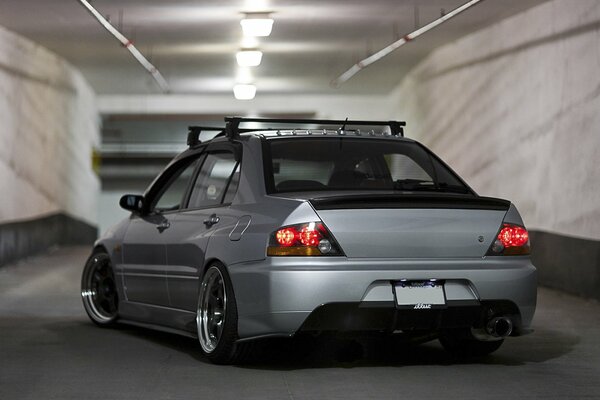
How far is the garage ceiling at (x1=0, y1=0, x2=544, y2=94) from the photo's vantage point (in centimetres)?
1895

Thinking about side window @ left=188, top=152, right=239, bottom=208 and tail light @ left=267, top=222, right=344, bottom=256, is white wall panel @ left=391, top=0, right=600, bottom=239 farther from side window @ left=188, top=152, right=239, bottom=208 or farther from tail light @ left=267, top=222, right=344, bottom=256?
tail light @ left=267, top=222, right=344, bottom=256

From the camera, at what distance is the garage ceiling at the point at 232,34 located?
746 inches

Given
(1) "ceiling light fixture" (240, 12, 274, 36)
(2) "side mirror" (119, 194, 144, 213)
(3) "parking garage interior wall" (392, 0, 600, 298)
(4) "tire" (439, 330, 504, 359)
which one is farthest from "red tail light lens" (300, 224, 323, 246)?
(1) "ceiling light fixture" (240, 12, 274, 36)

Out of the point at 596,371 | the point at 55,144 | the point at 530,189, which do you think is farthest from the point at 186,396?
the point at 55,144

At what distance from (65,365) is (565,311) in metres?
6.37

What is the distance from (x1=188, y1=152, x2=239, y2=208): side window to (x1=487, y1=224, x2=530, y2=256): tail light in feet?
6.00

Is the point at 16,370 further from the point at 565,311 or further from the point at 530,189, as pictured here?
the point at 530,189

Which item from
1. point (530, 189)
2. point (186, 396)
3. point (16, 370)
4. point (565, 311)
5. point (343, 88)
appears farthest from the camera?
point (343, 88)

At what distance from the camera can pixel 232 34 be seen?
72.9 feet

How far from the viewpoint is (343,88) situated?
109ft

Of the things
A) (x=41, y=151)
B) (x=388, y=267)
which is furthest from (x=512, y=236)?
(x=41, y=151)

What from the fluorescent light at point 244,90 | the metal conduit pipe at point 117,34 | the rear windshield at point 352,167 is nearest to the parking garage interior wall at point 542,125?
the metal conduit pipe at point 117,34

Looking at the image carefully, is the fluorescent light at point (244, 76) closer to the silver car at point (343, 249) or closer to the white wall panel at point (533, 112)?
the white wall panel at point (533, 112)

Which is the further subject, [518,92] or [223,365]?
[518,92]
